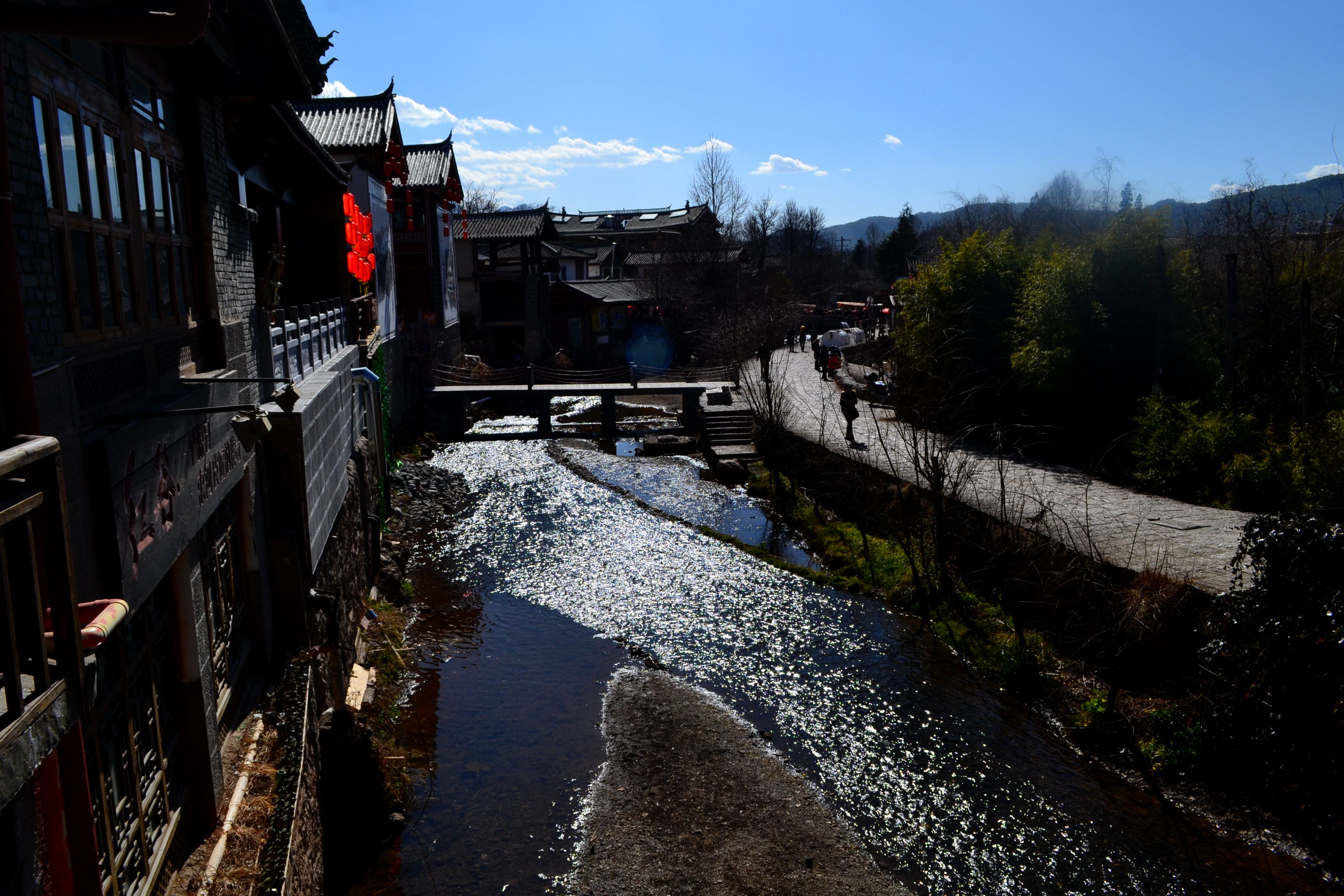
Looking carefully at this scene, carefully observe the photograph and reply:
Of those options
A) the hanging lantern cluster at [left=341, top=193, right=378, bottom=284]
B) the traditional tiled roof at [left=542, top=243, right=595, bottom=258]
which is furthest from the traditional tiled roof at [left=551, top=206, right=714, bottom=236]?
the hanging lantern cluster at [left=341, top=193, right=378, bottom=284]

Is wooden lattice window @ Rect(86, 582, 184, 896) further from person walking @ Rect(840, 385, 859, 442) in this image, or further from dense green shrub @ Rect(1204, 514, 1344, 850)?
person walking @ Rect(840, 385, 859, 442)

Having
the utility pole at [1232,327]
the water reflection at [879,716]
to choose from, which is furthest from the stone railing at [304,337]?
the utility pole at [1232,327]

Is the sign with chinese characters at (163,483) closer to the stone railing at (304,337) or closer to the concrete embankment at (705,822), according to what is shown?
the stone railing at (304,337)

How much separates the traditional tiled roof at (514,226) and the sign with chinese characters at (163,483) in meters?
35.2

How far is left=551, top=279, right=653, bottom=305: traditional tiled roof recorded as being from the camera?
4362cm

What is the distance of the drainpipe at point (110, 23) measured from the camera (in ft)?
11.4

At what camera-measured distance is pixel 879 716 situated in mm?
11867

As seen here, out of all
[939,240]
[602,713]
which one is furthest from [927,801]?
[939,240]

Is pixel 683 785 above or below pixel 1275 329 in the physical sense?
below

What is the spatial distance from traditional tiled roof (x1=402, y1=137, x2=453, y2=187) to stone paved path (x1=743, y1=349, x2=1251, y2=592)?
18807 millimetres

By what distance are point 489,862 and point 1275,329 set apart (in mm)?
18156

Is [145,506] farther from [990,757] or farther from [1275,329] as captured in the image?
[1275,329]

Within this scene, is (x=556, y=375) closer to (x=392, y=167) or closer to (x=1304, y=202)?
(x=392, y=167)

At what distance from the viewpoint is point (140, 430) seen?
Result: 485 cm
